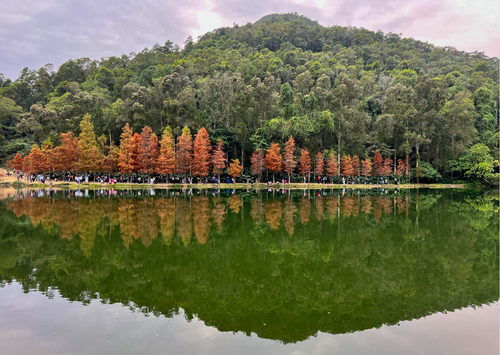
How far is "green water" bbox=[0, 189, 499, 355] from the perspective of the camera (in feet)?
25.0

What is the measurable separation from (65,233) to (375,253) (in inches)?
597

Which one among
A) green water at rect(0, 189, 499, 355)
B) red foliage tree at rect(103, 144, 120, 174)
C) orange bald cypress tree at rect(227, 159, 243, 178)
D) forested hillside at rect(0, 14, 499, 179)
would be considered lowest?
green water at rect(0, 189, 499, 355)

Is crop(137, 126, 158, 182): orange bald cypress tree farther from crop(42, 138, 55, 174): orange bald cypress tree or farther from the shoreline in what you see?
crop(42, 138, 55, 174): orange bald cypress tree

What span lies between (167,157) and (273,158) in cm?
1756

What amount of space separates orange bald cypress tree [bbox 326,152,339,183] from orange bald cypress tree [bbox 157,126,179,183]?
27.5m

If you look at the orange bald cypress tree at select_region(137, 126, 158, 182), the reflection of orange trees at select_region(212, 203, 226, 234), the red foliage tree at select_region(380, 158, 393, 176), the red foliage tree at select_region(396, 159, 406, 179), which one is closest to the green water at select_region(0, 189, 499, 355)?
the reflection of orange trees at select_region(212, 203, 226, 234)

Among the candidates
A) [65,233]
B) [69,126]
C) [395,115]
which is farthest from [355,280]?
[69,126]

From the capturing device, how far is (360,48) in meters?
134

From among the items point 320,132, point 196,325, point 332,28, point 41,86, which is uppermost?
point 332,28

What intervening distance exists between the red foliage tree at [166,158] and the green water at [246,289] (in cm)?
3460

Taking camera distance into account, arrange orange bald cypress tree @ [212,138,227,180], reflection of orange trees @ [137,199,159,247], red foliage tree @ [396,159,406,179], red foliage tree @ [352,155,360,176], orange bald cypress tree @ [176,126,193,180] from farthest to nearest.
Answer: red foliage tree @ [396,159,406,179]
red foliage tree @ [352,155,360,176]
orange bald cypress tree @ [212,138,227,180]
orange bald cypress tree @ [176,126,193,180]
reflection of orange trees @ [137,199,159,247]

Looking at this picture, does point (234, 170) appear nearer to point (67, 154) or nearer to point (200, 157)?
point (200, 157)

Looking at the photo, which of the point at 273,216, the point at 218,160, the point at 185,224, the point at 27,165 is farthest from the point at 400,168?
the point at 27,165

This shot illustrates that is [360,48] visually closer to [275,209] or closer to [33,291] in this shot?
[275,209]
